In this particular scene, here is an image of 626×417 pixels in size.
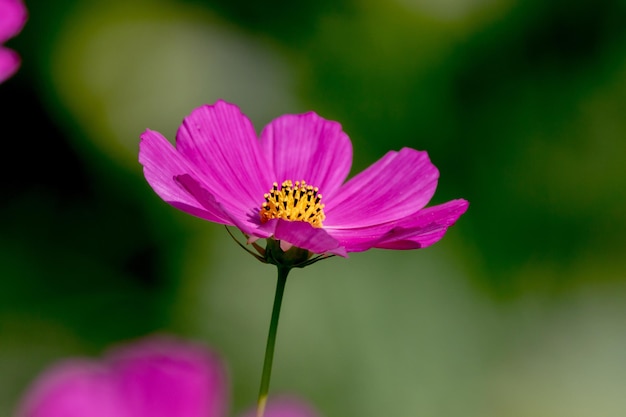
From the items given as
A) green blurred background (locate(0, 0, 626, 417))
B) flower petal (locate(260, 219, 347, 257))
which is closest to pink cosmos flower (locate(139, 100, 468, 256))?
flower petal (locate(260, 219, 347, 257))

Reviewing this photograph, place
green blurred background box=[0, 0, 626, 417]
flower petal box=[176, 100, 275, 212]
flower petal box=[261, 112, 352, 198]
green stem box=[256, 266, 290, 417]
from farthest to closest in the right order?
green blurred background box=[0, 0, 626, 417] < flower petal box=[261, 112, 352, 198] < flower petal box=[176, 100, 275, 212] < green stem box=[256, 266, 290, 417]

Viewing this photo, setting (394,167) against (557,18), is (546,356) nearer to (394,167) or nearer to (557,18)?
(557,18)

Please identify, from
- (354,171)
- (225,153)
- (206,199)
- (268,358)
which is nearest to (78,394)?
(268,358)

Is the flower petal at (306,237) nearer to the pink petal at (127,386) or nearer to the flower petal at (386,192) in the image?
the flower petal at (386,192)

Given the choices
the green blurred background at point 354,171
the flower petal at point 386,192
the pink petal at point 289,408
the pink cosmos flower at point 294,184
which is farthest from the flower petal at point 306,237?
A: the green blurred background at point 354,171

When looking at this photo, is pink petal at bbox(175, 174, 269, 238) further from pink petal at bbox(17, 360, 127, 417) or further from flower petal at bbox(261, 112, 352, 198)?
pink petal at bbox(17, 360, 127, 417)

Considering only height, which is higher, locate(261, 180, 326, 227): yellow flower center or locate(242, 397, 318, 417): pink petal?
locate(261, 180, 326, 227): yellow flower center

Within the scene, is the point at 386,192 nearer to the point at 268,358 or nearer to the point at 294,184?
Answer: the point at 294,184
